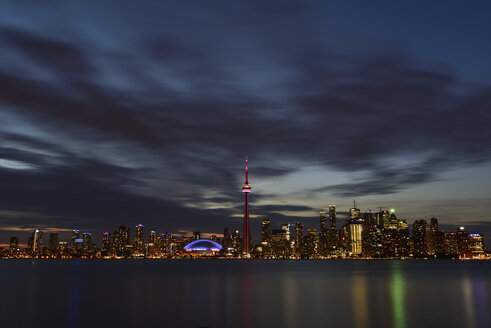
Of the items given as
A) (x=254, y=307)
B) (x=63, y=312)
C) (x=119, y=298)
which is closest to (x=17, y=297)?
(x=119, y=298)

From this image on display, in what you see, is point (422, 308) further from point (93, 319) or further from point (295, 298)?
point (93, 319)

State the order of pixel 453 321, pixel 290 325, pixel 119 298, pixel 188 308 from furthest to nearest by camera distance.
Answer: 1. pixel 119 298
2. pixel 188 308
3. pixel 453 321
4. pixel 290 325

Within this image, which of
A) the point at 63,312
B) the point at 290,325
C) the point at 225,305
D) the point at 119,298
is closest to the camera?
the point at 290,325

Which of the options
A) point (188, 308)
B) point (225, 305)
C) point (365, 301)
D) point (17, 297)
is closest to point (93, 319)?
point (188, 308)

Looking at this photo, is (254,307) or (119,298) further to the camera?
(119,298)

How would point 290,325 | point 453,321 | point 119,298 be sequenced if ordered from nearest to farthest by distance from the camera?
point 290,325, point 453,321, point 119,298

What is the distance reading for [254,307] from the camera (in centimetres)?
5616

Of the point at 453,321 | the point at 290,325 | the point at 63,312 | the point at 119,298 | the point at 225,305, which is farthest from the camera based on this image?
the point at 119,298

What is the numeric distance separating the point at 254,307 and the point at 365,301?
17.8 m

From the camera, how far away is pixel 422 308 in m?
54.4

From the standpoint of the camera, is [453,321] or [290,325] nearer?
[290,325]

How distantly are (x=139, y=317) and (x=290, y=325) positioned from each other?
54.7 feet

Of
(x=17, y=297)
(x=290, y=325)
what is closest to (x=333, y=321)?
(x=290, y=325)

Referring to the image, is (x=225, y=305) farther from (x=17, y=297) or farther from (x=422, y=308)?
(x=17, y=297)
